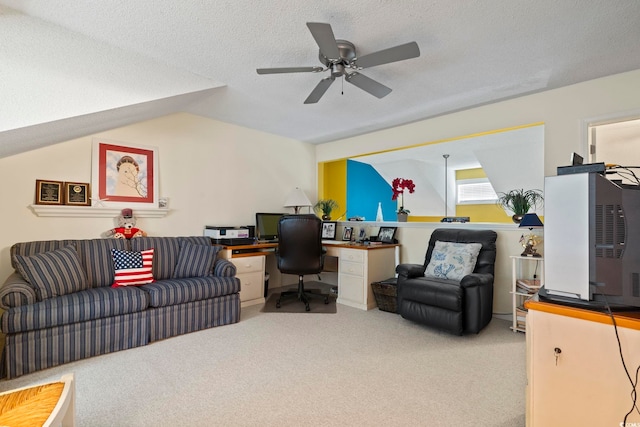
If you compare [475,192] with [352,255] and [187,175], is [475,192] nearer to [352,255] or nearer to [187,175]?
[352,255]

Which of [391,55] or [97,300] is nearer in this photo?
[391,55]

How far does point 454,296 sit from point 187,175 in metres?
3.39

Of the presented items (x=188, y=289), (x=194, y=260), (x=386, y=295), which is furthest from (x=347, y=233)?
(x=188, y=289)

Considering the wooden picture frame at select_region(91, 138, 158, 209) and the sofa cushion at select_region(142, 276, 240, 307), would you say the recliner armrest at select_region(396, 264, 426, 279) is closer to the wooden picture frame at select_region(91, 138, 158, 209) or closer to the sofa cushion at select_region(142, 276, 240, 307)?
the sofa cushion at select_region(142, 276, 240, 307)

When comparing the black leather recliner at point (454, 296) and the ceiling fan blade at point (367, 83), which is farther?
the black leather recliner at point (454, 296)

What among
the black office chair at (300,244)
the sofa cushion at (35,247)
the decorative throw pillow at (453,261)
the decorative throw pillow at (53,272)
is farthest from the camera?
the black office chair at (300,244)

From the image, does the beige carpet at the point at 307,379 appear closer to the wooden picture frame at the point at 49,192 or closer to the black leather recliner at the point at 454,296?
the black leather recliner at the point at 454,296

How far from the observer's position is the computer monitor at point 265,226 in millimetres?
4469

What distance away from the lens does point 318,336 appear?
289cm

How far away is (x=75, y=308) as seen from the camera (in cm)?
234

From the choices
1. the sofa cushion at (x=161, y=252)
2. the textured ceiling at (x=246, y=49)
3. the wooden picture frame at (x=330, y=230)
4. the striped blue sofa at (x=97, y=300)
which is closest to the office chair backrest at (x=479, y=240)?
the textured ceiling at (x=246, y=49)

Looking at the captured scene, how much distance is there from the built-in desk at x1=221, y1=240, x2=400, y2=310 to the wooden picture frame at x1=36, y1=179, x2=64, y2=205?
168cm

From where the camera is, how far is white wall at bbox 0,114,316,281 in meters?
2.83

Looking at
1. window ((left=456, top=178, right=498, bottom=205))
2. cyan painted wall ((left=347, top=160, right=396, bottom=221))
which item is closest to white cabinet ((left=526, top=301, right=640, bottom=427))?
cyan painted wall ((left=347, top=160, right=396, bottom=221))
